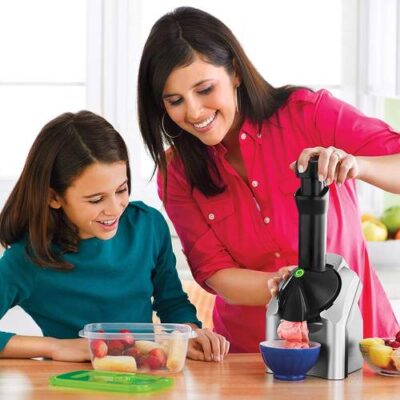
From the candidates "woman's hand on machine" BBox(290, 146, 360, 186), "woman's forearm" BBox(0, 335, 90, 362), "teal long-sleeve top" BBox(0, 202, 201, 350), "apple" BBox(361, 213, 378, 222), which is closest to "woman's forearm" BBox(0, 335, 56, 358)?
"woman's forearm" BBox(0, 335, 90, 362)

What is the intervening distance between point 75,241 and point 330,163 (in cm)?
66

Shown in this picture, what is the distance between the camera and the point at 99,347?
194 centimetres

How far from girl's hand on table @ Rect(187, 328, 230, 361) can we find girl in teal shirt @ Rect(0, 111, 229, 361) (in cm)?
1

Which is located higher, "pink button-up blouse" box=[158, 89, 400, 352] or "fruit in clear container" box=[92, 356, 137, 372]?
"pink button-up blouse" box=[158, 89, 400, 352]

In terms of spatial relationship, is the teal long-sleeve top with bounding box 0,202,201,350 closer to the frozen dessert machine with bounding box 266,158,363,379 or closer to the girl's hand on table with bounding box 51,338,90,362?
the girl's hand on table with bounding box 51,338,90,362

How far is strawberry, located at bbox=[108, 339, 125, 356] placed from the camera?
1.94 metres

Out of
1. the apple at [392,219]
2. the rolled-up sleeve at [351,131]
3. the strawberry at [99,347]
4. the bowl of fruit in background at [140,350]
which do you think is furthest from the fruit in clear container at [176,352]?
the apple at [392,219]

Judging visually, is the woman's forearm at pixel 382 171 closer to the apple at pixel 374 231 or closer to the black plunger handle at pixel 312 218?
the black plunger handle at pixel 312 218

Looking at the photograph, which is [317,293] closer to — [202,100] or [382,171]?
[382,171]

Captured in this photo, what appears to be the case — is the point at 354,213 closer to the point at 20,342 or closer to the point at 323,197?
the point at 323,197

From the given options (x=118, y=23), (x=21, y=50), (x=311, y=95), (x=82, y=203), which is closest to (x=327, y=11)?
(x=118, y=23)

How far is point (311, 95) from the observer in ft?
7.34

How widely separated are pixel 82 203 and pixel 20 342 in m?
0.32

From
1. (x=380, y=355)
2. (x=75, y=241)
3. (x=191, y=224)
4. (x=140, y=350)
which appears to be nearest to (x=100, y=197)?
(x=75, y=241)
